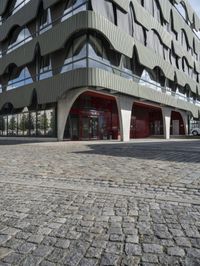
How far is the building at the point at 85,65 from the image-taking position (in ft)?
77.9

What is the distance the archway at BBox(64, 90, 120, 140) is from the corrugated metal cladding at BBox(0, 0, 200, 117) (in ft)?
10.8

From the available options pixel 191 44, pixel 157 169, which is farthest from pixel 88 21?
pixel 191 44

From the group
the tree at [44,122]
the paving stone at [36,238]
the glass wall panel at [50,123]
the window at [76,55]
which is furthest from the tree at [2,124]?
the paving stone at [36,238]

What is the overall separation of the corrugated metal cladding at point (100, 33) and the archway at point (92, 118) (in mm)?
3289

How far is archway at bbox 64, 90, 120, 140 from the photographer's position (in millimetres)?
28656

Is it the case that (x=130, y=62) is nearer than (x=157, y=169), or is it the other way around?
(x=157, y=169)

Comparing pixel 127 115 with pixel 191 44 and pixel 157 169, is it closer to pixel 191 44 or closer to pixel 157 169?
pixel 157 169

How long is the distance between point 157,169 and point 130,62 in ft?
71.1

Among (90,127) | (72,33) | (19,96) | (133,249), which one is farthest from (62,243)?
(19,96)

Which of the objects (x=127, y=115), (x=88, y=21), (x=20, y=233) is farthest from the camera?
(x=127, y=115)

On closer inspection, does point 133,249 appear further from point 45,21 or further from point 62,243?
point 45,21

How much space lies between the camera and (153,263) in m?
2.99

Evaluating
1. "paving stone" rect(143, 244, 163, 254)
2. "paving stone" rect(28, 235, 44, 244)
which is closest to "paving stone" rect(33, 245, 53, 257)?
"paving stone" rect(28, 235, 44, 244)

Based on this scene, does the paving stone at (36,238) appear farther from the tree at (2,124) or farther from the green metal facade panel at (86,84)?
the tree at (2,124)
